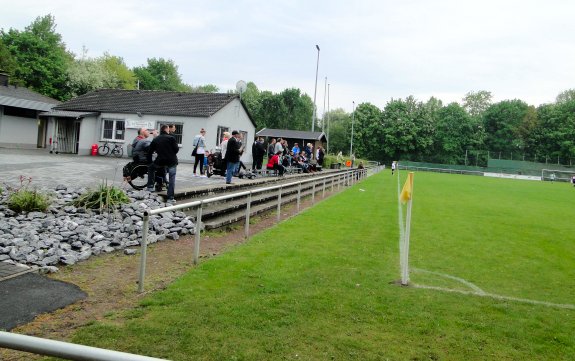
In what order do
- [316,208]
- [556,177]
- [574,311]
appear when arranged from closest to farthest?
[574,311] → [316,208] → [556,177]

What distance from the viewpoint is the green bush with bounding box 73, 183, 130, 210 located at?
355 inches

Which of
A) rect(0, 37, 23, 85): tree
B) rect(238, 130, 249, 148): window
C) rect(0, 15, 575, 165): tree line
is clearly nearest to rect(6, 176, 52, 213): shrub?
rect(238, 130, 249, 148): window

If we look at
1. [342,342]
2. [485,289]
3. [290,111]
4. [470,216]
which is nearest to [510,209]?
[470,216]

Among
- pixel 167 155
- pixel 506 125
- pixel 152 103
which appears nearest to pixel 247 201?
pixel 167 155

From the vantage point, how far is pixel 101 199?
8992 mm

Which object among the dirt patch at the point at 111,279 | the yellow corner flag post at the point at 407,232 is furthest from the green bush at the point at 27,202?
the yellow corner flag post at the point at 407,232

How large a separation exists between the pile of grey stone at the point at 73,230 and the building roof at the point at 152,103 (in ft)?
64.6

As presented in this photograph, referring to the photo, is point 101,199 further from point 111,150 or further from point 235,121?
point 235,121

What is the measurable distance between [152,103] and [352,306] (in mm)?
28445

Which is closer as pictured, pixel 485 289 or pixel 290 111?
pixel 485 289

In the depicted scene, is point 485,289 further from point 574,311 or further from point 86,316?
point 86,316

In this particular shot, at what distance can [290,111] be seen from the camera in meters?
78.0

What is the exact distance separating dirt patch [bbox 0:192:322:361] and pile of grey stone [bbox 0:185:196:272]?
218mm

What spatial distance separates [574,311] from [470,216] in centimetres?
974
